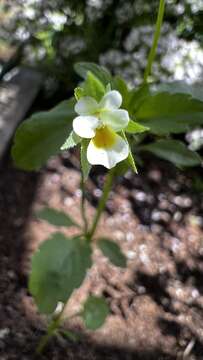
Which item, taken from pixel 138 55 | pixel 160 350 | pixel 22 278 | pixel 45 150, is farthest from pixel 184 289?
pixel 138 55

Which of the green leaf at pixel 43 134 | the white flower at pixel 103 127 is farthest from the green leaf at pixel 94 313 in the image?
the white flower at pixel 103 127

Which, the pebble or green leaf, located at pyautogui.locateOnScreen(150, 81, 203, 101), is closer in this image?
green leaf, located at pyautogui.locateOnScreen(150, 81, 203, 101)

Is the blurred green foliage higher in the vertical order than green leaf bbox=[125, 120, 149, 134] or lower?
higher

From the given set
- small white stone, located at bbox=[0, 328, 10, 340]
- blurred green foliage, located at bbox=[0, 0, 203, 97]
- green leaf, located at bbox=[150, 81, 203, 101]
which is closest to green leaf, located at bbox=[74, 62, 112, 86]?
green leaf, located at bbox=[150, 81, 203, 101]

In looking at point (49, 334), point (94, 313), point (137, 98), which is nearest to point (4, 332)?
point (49, 334)

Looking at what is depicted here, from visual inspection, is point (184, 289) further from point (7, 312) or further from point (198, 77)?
point (198, 77)

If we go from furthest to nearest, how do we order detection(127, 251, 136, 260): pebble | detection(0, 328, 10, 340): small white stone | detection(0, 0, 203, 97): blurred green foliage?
detection(0, 0, 203, 97): blurred green foliage → detection(127, 251, 136, 260): pebble → detection(0, 328, 10, 340): small white stone

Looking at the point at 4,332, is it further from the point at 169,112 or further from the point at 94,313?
the point at 169,112

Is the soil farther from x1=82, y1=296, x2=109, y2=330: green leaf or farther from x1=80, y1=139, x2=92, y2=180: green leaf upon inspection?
x1=80, y1=139, x2=92, y2=180: green leaf
